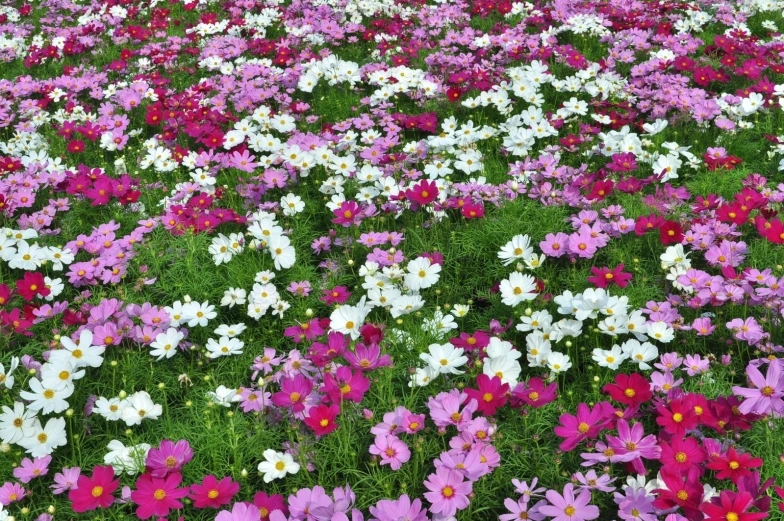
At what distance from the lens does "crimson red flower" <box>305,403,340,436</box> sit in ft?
5.64

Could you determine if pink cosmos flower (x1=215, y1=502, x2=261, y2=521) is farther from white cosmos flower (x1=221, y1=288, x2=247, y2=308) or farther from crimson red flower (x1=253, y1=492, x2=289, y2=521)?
white cosmos flower (x1=221, y1=288, x2=247, y2=308)

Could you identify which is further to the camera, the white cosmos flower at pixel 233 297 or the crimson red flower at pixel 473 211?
the crimson red flower at pixel 473 211

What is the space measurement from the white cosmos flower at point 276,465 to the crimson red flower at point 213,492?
0.10 metres

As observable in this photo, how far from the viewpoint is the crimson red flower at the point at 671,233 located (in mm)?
2391

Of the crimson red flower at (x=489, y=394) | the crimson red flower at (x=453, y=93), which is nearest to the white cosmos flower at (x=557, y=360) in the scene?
the crimson red flower at (x=489, y=394)

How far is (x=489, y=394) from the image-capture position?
5.82 ft

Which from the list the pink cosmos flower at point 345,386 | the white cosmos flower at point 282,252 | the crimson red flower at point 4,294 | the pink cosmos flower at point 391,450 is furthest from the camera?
the white cosmos flower at point 282,252

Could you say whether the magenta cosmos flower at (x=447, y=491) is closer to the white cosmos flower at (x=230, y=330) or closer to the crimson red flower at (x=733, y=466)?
the crimson red flower at (x=733, y=466)

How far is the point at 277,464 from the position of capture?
1.74m

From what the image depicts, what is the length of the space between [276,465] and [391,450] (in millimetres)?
332

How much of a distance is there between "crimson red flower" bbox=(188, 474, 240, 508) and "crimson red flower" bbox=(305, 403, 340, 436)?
25cm

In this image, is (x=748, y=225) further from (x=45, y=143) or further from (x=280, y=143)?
(x=45, y=143)

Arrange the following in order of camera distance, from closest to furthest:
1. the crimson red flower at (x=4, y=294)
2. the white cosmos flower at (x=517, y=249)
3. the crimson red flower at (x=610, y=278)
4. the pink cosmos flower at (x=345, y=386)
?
the pink cosmos flower at (x=345, y=386)
the crimson red flower at (x=610, y=278)
the crimson red flower at (x=4, y=294)
the white cosmos flower at (x=517, y=249)

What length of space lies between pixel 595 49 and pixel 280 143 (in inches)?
104
